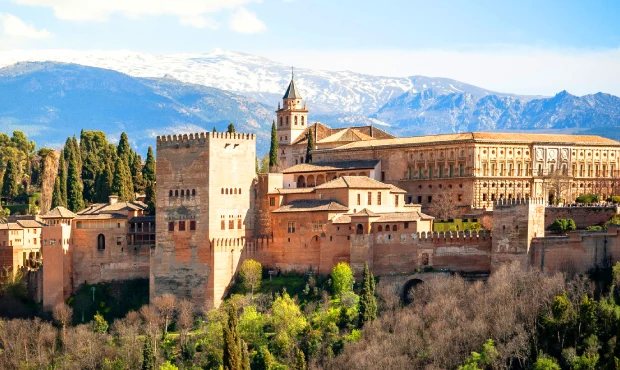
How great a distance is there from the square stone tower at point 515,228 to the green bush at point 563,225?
384 centimetres

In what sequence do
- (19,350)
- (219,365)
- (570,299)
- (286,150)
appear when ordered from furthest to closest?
(286,150)
(19,350)
(219,365)
(570,299)

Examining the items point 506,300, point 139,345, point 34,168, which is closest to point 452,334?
point 506,300

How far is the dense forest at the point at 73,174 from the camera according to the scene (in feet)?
298

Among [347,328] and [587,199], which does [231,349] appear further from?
[587,199]

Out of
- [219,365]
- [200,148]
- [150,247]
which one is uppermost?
[200,148]

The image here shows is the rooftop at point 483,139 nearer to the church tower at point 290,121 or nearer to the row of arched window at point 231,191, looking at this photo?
the row of arched window at point 231,191

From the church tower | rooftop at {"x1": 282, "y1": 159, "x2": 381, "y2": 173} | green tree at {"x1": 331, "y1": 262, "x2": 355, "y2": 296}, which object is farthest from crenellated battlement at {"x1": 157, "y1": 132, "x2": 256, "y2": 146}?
the church tower

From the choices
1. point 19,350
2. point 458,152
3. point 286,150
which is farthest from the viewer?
point 286,150

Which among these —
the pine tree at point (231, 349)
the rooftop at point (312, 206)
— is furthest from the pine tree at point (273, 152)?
the pine tree at point (231, 349)

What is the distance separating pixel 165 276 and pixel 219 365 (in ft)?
30.1

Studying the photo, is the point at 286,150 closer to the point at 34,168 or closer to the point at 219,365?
the point at 34,168

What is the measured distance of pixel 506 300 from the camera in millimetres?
63500

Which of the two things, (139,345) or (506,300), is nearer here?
(506,300)

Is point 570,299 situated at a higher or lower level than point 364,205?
lower
